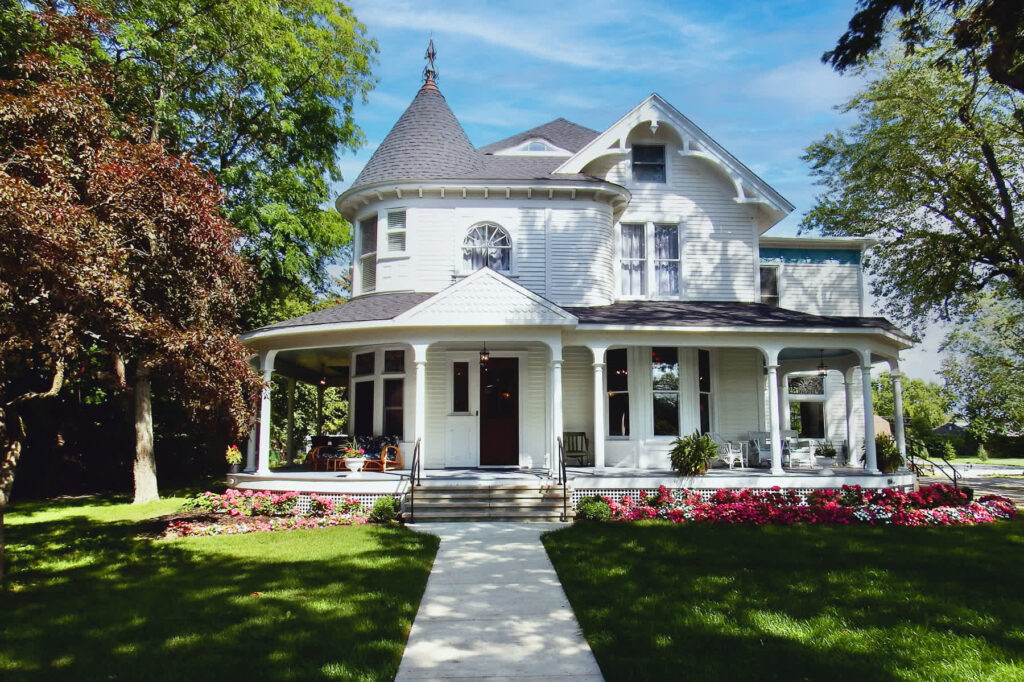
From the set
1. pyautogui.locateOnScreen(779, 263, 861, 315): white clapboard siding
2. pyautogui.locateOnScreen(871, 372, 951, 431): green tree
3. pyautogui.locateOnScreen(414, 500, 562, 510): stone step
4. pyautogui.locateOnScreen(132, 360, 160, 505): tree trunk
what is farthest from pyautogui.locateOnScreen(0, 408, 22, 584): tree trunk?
pyautogui.locateOnScreen(871, 372, 951, 431): green tree

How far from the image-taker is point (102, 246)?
25.6ft

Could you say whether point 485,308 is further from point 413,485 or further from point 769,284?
point 769,284

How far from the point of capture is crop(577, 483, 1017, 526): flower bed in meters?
11.9

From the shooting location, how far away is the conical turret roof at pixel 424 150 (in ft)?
54.5

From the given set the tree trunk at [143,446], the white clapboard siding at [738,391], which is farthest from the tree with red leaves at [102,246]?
the white clapboard siding at [738,391]

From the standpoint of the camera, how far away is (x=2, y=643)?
5953 millimetres

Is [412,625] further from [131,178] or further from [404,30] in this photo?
[404,30]

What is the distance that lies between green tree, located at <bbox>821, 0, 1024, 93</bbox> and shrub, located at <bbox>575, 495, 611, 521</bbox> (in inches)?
336

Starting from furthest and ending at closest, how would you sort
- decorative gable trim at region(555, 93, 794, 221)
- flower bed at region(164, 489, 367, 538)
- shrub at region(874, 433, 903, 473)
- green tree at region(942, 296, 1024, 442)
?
green tree at region(942, 296, 1024, 442) → decorative gable trim at region(555, 93, 794, 221) → shrub at region(874, 433, 903, 473) → flower bed at region(164, 489, 367, 538)

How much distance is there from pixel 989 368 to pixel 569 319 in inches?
1483

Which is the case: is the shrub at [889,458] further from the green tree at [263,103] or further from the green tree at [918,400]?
the green tree at [918,400]

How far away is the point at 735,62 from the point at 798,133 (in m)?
13.7

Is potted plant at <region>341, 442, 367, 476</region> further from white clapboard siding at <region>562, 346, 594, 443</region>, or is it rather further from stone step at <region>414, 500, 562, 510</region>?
white clapboard siding at <region>562, 346, 594, 443</region>

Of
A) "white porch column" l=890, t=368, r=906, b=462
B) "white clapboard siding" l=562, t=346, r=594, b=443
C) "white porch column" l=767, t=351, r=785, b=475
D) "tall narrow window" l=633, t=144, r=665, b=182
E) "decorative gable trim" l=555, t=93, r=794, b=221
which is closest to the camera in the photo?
"white porch column" l=767, t=351, r=785, b=475
